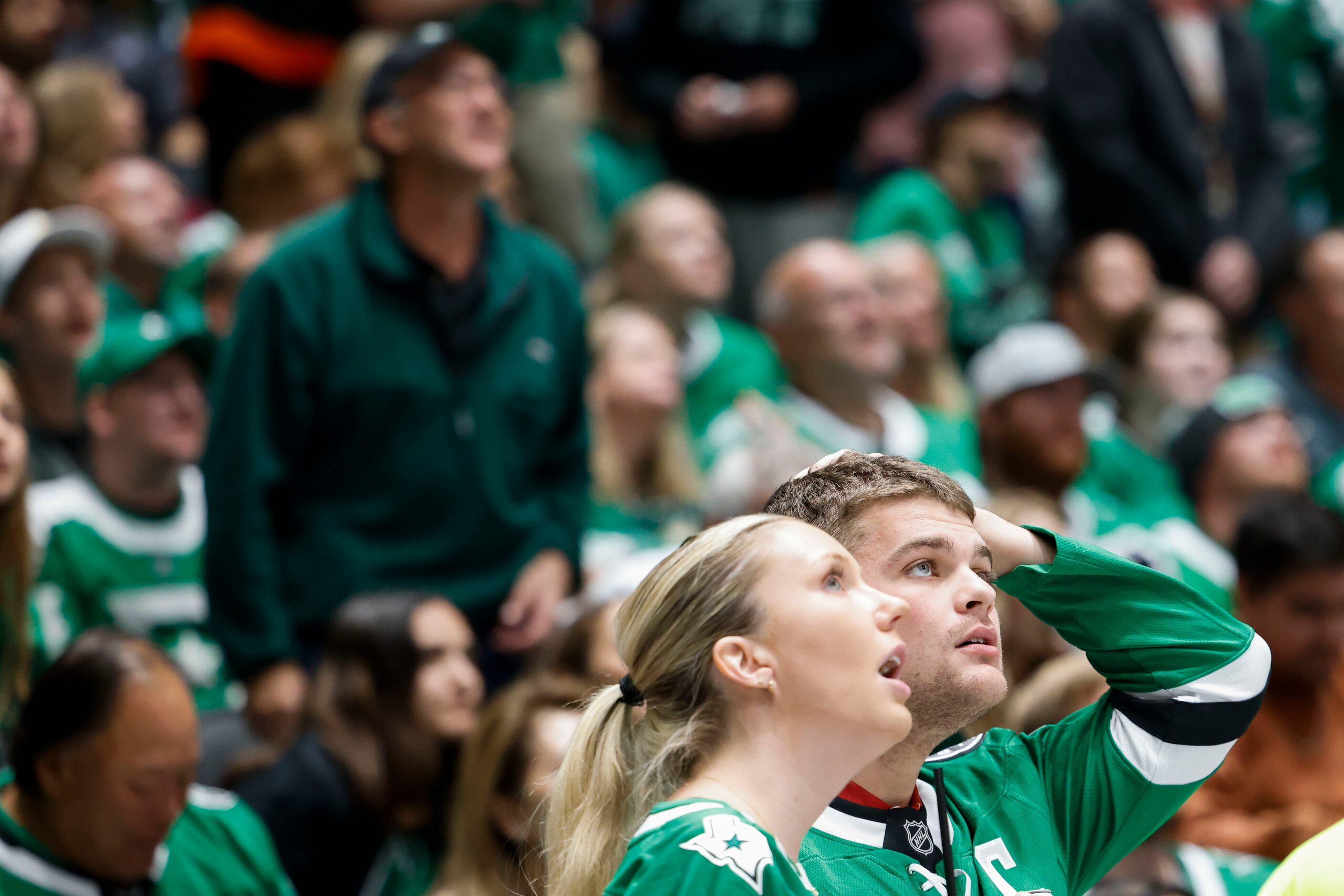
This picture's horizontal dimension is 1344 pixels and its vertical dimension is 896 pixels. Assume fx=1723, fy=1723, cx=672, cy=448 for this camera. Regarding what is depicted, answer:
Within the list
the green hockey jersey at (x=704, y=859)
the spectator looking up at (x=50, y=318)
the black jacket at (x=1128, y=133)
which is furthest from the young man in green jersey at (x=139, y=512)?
the black jacket at (x=1128, y=133)

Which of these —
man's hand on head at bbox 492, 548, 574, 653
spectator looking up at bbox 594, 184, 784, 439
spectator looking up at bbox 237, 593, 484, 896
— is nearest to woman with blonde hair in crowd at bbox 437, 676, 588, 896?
spectator looking up at bbox 237, 593, 484, 896

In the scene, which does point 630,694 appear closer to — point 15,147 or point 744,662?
point 744,662

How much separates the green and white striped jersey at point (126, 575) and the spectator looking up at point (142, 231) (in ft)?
4.62

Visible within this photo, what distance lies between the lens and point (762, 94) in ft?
23.3

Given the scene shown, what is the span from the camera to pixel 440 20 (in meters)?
6.48

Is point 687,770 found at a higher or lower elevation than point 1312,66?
higher

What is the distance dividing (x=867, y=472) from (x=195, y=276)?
496cm

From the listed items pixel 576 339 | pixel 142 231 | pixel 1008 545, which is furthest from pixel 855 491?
pixel 142 231

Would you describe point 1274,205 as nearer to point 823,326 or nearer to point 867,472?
point 823,326

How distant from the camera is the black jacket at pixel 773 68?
23.6 ft

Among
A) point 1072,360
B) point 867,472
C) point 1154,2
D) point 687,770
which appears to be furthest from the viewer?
point 1154,2

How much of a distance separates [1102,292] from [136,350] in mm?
4214

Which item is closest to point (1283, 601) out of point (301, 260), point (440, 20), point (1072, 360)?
point (1072, 360)

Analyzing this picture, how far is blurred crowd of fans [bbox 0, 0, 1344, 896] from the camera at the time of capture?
4059mm
